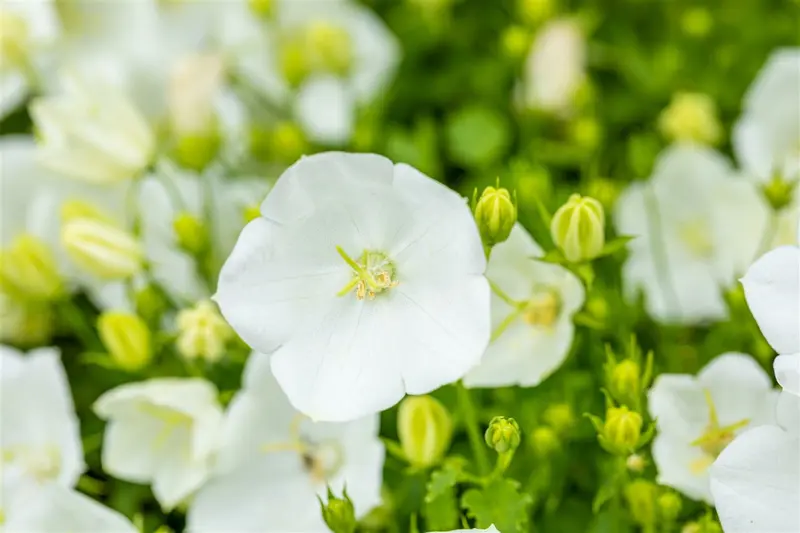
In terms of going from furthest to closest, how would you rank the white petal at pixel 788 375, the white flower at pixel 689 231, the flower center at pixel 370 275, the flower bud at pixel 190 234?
the white flower at pixel 689 231 < the flower bud at pixel 190 234 < the flower center at pixel 370 275 < the white petal at pixel 788 375

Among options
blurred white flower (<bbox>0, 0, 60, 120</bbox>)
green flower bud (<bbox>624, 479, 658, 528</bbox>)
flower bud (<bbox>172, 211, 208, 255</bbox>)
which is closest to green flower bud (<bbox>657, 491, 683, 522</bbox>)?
green flower bud (<bbox>624, 479, 658, 528</bbox>)

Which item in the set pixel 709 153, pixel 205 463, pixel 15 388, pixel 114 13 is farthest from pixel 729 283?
pixel 114 13

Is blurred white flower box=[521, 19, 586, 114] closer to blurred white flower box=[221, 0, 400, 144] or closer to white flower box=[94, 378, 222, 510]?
blurred white flower box=[221, 0, 400, 144]

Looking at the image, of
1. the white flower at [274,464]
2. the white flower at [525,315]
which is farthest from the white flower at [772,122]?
the white flower at [274,464]

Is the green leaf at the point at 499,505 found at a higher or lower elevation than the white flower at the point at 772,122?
lower

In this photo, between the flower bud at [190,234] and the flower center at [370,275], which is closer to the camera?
the flower center at [370,275]

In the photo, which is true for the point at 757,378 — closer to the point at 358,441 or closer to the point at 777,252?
the point at 777,252

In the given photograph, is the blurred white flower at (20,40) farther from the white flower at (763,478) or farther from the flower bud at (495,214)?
the white flower at (763,478)
